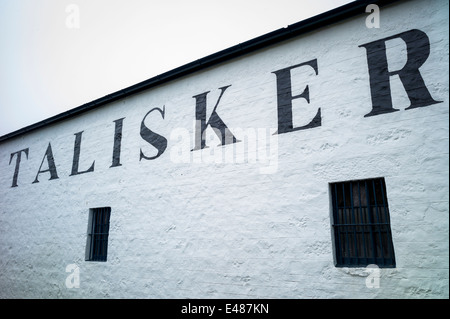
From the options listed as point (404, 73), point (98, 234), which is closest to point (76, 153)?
point (98, 234)

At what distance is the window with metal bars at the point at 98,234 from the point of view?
855 cm

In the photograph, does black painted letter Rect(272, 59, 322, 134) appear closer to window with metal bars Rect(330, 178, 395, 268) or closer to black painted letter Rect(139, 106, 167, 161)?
window with metal bars Rect(330, 178, 395, 268)

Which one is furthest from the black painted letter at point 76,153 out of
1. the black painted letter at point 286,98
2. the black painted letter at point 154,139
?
the black painted letter at point 286,98

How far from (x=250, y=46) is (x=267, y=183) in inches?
114

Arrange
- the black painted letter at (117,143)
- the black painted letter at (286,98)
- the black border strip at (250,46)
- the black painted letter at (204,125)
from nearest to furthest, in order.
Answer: the black border strip at (250,46) < the black painted letter at (286,98) < the black painted letter at (204,125) < the black painted letter at (117,143)

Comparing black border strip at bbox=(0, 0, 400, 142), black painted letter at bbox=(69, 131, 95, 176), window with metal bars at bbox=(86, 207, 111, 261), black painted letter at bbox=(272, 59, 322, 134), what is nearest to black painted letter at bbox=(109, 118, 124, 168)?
black border strip at bbox=(0, 0, 400, 142)

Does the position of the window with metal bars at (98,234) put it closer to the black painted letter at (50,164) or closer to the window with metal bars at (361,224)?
the black painted letter at (50,164)

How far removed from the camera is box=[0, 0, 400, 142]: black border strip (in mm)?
5832

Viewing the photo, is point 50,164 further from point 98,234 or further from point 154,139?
point 154,139

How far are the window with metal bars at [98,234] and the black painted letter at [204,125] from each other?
3.39m

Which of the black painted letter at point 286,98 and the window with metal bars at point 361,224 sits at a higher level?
the black painted letter at point 286,98

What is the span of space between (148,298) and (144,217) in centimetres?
176
